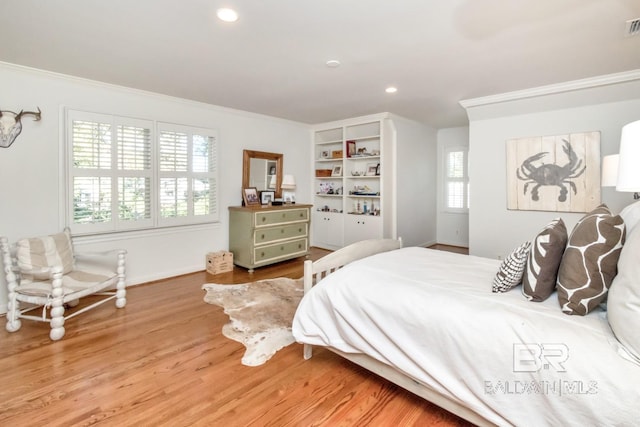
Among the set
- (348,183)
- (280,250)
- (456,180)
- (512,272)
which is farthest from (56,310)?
(456,180)

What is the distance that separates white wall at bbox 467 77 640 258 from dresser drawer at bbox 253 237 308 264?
8.52 feet

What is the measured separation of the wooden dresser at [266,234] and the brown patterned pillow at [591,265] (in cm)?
363

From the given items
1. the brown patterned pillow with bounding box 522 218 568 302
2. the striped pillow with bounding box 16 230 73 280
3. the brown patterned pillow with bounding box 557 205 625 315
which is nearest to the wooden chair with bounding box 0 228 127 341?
the striped pillow with bounding box 16 230 73 280

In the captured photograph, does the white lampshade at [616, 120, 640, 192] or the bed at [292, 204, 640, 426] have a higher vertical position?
the white lampshade at [616, 120, 640, 192]

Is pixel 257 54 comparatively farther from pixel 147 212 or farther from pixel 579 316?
pixel 579 316

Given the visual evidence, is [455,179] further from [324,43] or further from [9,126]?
[9,126]

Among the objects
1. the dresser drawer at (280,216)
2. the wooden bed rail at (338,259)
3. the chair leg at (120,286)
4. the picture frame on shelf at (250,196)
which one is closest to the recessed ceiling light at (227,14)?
the wooden bed rail at (338,259)

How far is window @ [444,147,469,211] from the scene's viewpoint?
243 inches

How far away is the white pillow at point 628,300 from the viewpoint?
44.2 inches

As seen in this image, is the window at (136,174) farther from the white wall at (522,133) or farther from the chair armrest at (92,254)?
the white wall at (522,133)

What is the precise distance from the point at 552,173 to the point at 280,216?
12.0 feet

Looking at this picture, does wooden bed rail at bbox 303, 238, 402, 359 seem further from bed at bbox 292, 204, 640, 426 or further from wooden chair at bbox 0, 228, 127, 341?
wooden chair at bbox 0, 228, 127, 341

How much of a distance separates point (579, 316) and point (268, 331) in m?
2.08

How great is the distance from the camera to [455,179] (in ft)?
20.7
